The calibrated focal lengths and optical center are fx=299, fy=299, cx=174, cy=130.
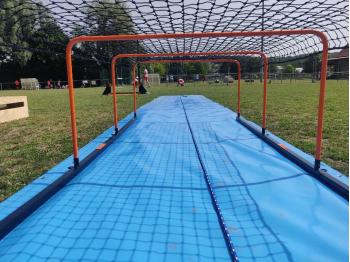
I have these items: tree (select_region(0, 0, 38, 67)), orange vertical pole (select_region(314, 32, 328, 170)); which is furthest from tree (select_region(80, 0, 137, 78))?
orange vertical pole (select_region(314, 32, 328, 170))

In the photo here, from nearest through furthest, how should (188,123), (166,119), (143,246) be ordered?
(143,246) → (188,123) → (166,119)

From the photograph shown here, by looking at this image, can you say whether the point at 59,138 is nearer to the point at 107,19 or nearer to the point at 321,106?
Result: the point at 107,19

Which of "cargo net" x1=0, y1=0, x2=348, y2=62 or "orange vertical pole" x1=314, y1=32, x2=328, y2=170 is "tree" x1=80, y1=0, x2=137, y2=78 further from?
"orange vertical pole" x1=314, y1=32, x2=328, y2=170

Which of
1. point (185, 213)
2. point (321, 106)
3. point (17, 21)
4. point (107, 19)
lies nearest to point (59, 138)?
point (17, 21)

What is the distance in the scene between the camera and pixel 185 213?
2.49 meters

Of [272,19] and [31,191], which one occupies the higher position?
[272,19]

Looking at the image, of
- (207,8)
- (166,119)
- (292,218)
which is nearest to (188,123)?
(166,119)

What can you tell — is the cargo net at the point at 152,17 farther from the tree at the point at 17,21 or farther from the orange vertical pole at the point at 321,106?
the orange vertical pole at the point at 321,106

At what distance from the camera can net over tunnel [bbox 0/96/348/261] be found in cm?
197

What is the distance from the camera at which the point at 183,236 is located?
84.7 inches

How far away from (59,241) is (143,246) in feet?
1.97

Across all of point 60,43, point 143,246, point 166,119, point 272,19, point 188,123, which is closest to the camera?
point 143,246

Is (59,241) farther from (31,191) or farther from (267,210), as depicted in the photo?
(267,210)

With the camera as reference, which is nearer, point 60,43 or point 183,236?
point 183,236
